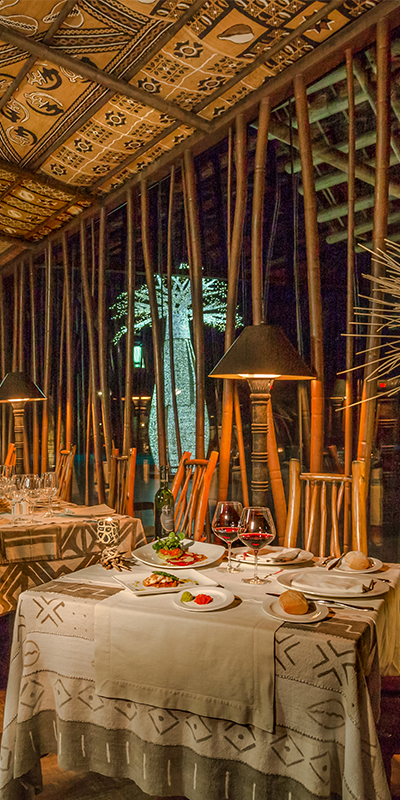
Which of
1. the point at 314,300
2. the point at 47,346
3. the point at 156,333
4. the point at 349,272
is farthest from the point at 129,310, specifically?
the point at 349,272

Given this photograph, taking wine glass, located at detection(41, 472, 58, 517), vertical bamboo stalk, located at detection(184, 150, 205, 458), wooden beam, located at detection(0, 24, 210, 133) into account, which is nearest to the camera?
wine glass, located at detection(41, 472, 58, 517)

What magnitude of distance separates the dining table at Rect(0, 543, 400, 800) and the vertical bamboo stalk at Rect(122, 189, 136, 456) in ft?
8.93

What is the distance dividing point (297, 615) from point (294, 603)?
0.02 metres

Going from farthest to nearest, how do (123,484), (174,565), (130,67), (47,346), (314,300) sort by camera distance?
(47,346) → (123,484) → (130,67) → (314,300) → (174,565)

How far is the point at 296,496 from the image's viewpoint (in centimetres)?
198

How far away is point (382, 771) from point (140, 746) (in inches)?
19.1

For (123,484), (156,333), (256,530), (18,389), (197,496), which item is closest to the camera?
(256,530)

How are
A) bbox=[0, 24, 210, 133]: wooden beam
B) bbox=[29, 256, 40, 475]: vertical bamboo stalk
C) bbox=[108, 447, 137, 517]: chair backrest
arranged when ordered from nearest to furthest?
bbox=[0, 24, 210, 133]: wooden beam
bbox=[108, 447, 137, 517]: chair backrest
bbox=[29, 256, 40, 475]: vertical bamboo stalk

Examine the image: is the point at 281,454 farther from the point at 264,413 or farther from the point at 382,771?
the point at 382,771

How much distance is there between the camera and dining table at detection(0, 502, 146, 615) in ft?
6.95

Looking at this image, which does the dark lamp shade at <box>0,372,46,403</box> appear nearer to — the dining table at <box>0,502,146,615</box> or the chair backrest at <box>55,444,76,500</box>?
the chair backrest at <box>55,444,76,500</box>

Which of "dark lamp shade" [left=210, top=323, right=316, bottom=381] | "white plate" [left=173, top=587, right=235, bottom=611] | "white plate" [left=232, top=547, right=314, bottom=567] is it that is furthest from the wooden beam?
"white plate" [left=173, top=587, right=235, bottom=611]

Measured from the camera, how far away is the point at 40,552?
215 centimetres

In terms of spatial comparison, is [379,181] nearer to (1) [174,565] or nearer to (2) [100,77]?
(2) [100,77]
